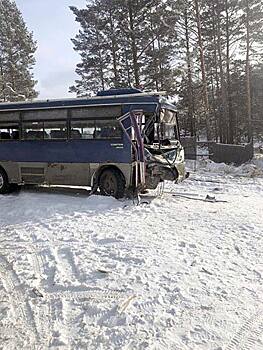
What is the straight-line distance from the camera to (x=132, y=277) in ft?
17.3

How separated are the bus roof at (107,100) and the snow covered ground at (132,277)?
10.2ft

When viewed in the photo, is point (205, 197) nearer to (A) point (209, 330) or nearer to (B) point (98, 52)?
(A) point (209, 330)

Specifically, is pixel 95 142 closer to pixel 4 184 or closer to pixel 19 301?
pixel 4 184

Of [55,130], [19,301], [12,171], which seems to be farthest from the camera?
[12,171]

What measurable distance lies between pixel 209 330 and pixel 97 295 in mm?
1506

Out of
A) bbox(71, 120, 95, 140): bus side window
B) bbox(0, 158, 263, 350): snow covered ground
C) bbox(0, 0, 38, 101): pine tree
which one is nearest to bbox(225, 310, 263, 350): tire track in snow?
bbox(0, 158, 263, 350): snow covered ground

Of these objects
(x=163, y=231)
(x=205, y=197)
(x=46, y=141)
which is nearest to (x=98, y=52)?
(x=46, y=141)

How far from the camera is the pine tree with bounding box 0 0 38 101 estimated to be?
32750 mm

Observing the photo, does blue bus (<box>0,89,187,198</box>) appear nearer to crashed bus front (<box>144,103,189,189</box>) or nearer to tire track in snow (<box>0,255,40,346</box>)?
crashed bus front (<box>144,103,189,189</box>)

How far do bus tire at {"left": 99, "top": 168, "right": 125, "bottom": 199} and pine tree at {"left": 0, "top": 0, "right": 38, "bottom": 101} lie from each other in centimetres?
2372

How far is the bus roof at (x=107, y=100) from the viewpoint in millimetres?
10734

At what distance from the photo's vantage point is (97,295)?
477 centimetres

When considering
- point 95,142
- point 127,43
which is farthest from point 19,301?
point 127,43

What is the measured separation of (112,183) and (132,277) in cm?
Result: 603
